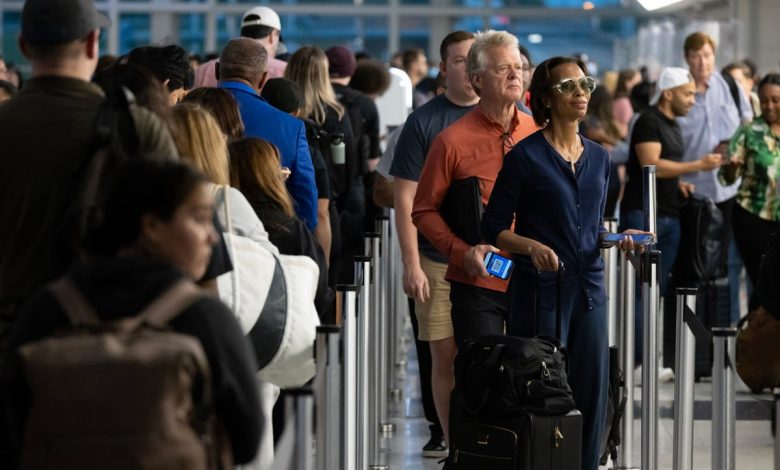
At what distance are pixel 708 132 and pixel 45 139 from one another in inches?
254

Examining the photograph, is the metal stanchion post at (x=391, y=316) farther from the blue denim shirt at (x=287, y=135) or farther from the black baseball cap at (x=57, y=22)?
the black baseball cap at (x=57, y=22)

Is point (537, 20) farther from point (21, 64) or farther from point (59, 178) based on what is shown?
point (59, 178)

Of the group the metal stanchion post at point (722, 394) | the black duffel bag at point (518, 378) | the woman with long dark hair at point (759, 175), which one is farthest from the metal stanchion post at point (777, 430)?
the woman with long dark hair at point (759, 175)

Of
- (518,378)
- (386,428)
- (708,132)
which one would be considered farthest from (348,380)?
(708,132)

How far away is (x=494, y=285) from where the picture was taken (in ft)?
19.0

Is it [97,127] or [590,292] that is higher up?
[97,127]

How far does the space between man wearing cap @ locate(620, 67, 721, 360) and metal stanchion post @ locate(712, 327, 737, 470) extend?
14.6ft

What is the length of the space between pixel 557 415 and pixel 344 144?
3656 mm

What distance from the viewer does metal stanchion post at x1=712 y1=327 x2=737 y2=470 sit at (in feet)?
15.0

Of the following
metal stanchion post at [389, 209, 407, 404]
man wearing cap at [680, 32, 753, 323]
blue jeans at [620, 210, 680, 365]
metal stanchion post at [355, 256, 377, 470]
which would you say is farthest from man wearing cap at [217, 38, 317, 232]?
man wearing cap at [680, 32, 753, 323]

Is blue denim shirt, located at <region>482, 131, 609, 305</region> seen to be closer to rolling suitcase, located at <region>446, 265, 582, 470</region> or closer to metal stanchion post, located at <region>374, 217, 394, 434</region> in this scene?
rolling suitcase, located at <region>446, 265, 582, 470</region>

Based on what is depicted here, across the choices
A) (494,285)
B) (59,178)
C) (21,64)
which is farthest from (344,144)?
(21,64)

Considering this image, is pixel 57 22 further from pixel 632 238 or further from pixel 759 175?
pixel 759 175

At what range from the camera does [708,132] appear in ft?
31.3
